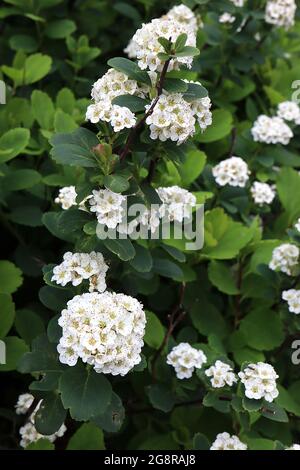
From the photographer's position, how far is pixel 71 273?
4.57 ft

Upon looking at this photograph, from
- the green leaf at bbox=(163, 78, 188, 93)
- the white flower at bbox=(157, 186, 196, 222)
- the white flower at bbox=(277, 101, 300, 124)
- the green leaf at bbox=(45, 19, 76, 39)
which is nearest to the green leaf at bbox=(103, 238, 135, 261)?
the white flower at bbox=(157, 186, 196, 222)

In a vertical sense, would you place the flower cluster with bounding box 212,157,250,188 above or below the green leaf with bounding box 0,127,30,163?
above

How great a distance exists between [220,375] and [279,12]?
4.64ft

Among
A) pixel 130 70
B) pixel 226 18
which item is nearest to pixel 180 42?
pixel 130 70

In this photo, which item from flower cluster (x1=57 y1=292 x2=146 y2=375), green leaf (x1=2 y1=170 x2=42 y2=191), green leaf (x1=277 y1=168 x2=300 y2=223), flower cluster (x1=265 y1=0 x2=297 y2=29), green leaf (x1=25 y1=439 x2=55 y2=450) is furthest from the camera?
flower cluster (x1=265 y1=0 x2=297 y2=29)

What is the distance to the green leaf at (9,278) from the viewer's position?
1773 millimetres

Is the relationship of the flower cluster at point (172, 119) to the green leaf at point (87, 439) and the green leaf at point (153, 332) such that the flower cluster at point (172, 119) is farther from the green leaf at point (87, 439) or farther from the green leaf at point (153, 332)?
the green leaf at point (87, 439)

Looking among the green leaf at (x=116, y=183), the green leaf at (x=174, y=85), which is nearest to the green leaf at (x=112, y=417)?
the green leaf at (x=116, y=183)

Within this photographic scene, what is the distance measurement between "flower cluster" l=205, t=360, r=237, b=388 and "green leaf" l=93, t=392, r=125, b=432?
0.25 m

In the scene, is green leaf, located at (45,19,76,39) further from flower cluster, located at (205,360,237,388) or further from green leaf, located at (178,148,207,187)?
flower cluster, located at (205,360,237,388)

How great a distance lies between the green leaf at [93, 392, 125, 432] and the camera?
4.65ft

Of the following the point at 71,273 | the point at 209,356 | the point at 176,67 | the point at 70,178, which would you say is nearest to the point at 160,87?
the point at 176,67

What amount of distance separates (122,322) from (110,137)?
0.43 m

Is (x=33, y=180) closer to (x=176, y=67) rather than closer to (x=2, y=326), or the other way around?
(x=2, y=326)
